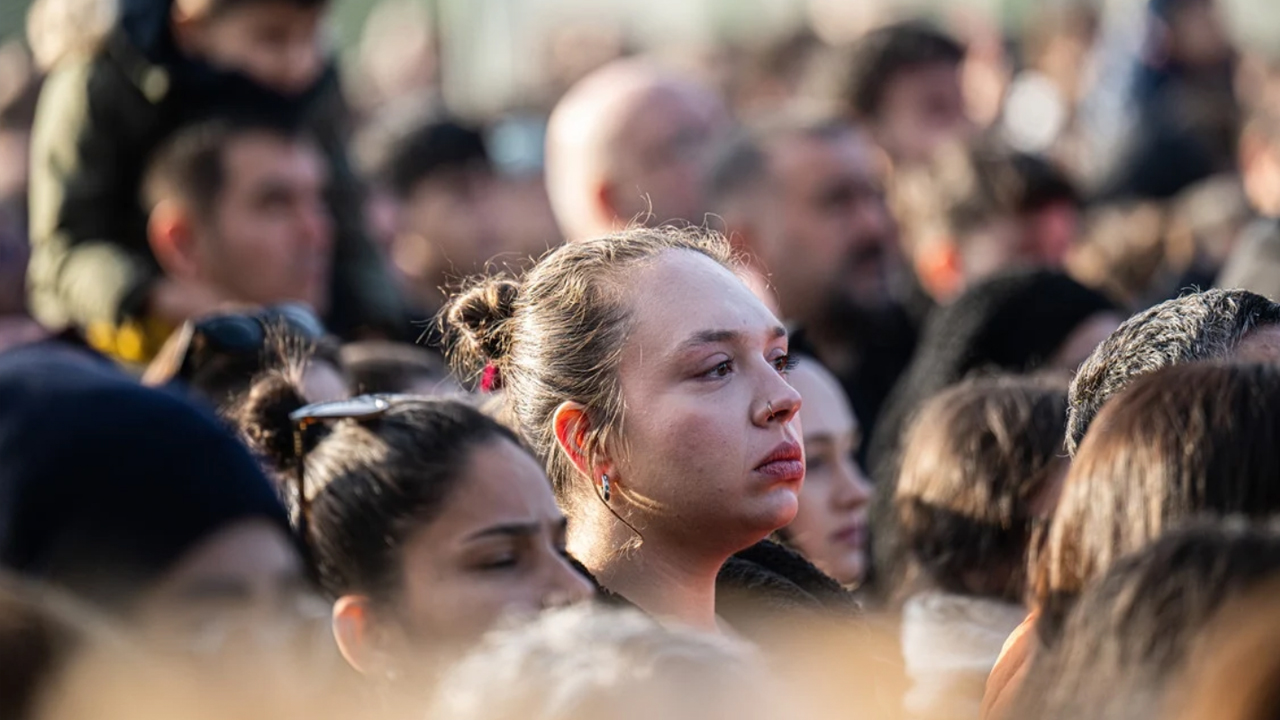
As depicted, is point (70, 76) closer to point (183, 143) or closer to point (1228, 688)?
point (183, 143)

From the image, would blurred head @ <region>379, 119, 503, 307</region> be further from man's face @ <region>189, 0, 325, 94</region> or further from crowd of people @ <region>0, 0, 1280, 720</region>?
man's face @ <region>189, 0, 325, 94</region>

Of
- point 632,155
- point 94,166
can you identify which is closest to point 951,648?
point 94,166

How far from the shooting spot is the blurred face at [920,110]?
755 centimetres

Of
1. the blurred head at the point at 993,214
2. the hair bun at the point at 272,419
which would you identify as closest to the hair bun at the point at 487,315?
the hair bun at the point at 272,419

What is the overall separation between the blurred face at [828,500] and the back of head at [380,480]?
4.03 feet

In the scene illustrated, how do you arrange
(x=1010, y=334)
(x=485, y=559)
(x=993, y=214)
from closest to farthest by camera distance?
(x=485, y=559), (x=1010, y=334), (x=993, y=214)

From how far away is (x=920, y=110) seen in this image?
7.60m

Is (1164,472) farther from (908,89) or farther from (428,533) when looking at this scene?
(908,89)

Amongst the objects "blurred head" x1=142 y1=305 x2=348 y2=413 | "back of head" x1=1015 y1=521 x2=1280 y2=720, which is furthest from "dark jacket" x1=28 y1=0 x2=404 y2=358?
"back of head" x1=1015 y1=521 x2=1280 y2=720

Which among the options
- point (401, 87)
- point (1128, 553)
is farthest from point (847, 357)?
point (401, 87)

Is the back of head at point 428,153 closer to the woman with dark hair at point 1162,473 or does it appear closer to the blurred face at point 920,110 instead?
the blurred face at point 920,110

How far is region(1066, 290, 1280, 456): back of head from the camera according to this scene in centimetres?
311

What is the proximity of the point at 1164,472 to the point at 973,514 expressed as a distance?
1.50 meters

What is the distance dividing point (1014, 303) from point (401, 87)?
5.95m
